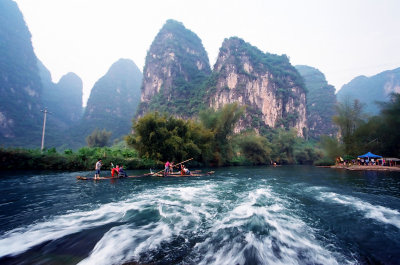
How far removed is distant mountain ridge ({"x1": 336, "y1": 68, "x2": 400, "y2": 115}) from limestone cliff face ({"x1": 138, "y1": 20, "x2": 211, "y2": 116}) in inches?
3515

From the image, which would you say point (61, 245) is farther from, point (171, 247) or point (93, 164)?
point (93, 164)

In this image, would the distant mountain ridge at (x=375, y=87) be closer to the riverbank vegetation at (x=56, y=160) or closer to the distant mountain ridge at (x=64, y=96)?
the riverbank vegetation at (x=56, y=160)

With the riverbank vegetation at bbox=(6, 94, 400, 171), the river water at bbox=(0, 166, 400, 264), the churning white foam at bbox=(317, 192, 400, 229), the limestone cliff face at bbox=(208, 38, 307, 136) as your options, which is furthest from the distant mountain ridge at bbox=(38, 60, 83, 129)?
the churning white foam at bbox=(317, 192, 400, 229)

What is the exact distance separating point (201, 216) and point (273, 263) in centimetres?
268

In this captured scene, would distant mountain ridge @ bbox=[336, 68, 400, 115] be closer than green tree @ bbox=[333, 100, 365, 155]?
No

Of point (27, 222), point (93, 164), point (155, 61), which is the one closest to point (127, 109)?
point (155, 61)

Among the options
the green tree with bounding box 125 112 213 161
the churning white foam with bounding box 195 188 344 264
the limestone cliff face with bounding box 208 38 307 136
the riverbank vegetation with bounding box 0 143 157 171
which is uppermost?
the limestone cliff face with bounding box 208 38 307 136

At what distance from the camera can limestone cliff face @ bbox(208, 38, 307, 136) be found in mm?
71750

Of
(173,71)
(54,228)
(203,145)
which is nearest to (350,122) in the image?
(203,145)

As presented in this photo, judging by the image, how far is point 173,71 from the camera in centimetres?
8762

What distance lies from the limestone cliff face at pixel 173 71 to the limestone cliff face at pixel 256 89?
1269 cm

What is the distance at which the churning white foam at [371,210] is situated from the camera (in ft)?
17.2

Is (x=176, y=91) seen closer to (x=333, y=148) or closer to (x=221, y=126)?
(x=221, y=126)

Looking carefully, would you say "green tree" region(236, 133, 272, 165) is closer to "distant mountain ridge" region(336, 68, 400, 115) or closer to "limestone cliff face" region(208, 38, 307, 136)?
"limestone cliff face" region(208, 38, 307, 136)
